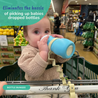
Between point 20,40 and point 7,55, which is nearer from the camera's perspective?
point 20,40

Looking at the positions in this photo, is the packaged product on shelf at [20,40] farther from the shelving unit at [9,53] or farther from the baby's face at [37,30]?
the baby's face at [37,30]

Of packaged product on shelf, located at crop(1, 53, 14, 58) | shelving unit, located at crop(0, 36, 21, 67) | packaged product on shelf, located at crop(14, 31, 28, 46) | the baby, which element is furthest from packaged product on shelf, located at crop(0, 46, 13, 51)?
the baby

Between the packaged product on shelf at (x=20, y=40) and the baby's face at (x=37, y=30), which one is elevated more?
the baby's face at (x=37, y=30)

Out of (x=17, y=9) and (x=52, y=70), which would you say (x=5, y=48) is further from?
(x=17, y=9)

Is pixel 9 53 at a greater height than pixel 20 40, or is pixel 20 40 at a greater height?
pixel 20 40

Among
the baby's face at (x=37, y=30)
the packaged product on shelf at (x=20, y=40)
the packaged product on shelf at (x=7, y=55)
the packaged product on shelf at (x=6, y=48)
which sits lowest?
the packaged product on shelf at (x=7, y=55)

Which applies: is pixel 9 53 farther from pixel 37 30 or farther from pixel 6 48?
pixel 37 30

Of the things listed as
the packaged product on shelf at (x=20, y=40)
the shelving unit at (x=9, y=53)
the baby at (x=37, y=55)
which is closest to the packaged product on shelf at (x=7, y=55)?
the shelving unit at (x=9, y=53)

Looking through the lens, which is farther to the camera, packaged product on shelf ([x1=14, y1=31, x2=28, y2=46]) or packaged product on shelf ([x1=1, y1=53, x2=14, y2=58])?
packaged product on shelf ([x1=1, y1=53, x2=14, y2=58])

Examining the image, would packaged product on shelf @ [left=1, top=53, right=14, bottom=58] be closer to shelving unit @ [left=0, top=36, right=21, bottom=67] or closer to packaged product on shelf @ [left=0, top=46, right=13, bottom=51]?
shelving unit @ [left=0, top=36, right=21, bottom=67]

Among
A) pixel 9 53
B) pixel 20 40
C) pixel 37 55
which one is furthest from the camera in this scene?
pixel 9 53

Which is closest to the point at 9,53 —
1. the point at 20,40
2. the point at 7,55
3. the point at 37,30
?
the point at 7,55

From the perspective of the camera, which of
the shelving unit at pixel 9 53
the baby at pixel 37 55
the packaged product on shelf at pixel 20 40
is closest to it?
the baby at pixel 37 55

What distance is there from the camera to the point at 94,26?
12.1ft
